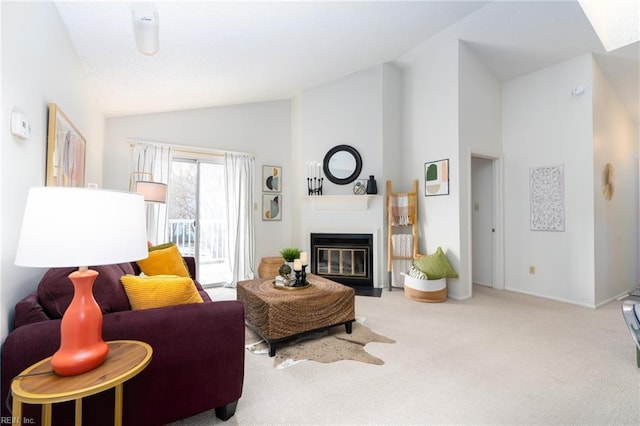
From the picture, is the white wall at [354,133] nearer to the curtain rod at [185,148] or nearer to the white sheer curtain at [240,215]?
the white sheer curtain at [240,215]

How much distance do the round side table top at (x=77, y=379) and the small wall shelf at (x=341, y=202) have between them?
3454mm

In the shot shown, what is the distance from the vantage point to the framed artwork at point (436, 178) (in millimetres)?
3887

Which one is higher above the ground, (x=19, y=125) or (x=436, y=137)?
(x=436, y=137)

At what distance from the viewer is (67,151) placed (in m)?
2.10

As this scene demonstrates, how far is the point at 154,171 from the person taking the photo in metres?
4.08

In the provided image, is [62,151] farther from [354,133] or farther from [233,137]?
[354,133]

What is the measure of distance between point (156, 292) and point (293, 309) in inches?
43.1

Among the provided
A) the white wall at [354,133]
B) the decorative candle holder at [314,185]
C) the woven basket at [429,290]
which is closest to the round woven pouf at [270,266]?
the white wall at [354,133]

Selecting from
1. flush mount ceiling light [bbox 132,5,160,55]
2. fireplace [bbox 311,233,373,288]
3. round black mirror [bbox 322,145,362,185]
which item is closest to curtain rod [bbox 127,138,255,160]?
round black mirror [bbox 322,145,362,185]

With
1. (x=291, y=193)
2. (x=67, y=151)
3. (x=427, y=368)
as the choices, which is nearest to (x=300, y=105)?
(x=291, y=193)

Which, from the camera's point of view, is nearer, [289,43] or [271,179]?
[289,43]

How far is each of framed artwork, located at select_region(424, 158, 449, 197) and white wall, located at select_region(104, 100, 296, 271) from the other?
2193 millimetres

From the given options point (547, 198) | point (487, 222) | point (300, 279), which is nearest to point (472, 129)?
point (547, 198)

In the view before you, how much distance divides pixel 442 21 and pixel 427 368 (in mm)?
3550
